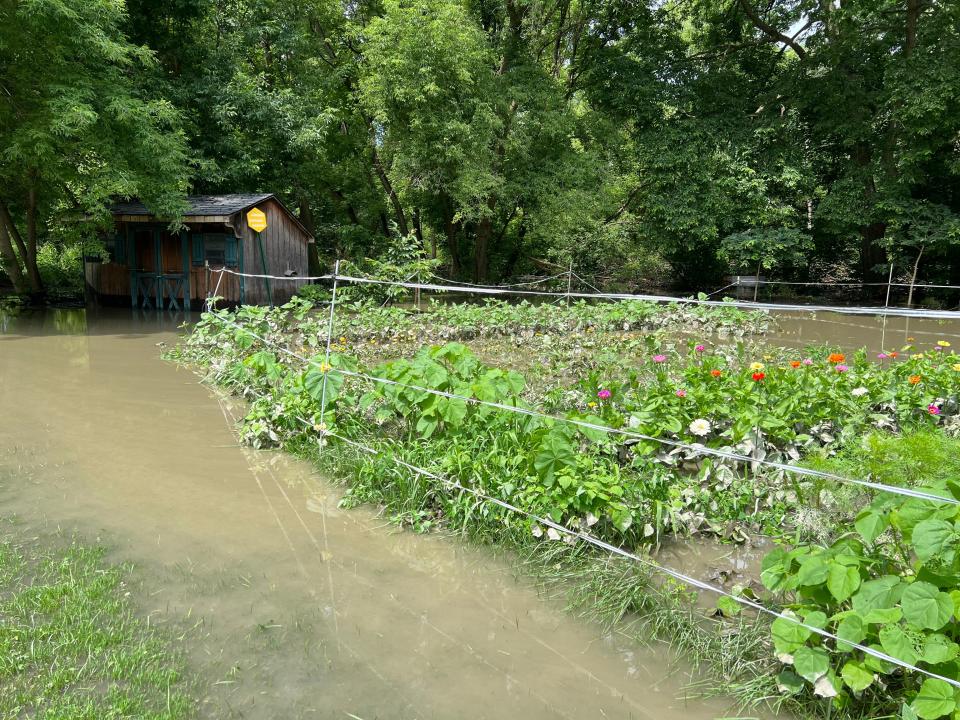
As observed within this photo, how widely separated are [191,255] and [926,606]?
698 inches

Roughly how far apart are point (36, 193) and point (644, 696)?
762 inches

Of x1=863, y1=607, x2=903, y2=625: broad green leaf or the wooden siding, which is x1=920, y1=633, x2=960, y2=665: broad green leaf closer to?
x1=863, y1=607, x2=903, y2=625: broad green leaf

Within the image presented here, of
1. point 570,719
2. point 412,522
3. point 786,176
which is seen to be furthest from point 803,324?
point 570,719

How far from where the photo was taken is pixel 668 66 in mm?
21625

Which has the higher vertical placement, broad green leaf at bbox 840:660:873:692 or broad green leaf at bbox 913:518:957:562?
broad green leaf at bbox 913:518:957:562

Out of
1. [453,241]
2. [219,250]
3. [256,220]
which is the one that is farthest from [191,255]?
[453,241]

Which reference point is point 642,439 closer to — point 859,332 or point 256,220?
point 859,332

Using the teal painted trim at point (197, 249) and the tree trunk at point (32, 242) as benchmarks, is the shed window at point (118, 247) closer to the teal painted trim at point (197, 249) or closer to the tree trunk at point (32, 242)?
the tree trunk at point (32, 242)

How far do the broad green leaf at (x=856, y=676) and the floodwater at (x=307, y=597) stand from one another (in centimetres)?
53

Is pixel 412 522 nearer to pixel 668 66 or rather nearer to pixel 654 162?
pixel 654 162

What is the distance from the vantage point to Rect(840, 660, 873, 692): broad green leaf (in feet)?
7.40

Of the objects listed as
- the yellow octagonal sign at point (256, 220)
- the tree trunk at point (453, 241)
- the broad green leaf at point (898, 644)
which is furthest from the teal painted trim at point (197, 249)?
the broad green leaf at point (898, 644)

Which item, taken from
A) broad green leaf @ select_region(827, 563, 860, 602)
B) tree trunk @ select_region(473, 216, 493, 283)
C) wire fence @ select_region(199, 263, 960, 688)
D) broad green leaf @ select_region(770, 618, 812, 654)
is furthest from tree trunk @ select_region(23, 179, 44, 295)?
broad green leaf @ select_region(827, 563, 860, 602)

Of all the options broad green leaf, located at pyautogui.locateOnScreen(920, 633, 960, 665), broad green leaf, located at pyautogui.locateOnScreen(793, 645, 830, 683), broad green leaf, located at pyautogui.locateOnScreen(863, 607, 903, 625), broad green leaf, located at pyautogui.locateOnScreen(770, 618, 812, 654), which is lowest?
broad green leaf, located at pyautogui.locateOnScreen(793, 645, 830, 683)
